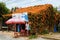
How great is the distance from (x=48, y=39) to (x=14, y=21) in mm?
6957

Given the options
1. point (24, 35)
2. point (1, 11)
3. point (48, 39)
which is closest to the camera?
point (48, 39)

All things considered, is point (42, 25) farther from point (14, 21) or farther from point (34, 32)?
point (14, 21)

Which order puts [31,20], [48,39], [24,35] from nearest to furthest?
[48,39] → [24,35] → [31,20]

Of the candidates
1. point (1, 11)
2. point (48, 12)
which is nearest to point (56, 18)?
point (48, 12)

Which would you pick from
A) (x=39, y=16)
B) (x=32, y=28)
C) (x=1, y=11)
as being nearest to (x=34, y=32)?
(x=32, y=28)

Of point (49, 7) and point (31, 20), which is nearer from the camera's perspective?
point (31, 20)

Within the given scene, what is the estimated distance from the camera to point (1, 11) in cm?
Result: 4106

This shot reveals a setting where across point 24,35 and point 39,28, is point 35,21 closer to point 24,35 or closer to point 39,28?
point 39,28

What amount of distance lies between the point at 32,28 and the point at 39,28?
59.7 inches

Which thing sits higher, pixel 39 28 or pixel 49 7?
pixel 49 7

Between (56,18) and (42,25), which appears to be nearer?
(42,25)

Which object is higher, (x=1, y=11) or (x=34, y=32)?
(x=1, y=11)

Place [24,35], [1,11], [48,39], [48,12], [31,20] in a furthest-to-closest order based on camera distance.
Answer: [1,11] → [48,12] → [31,20] → [24,35] → [48,39]

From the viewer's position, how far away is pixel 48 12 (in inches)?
1223
